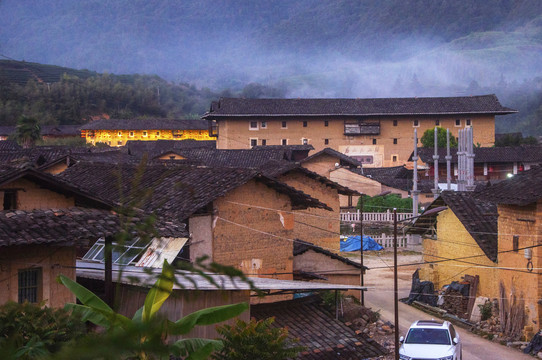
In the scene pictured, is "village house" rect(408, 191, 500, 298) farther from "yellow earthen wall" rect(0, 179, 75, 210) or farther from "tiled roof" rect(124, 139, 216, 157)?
"tiled roof" rect(124, 139, 216, 157)

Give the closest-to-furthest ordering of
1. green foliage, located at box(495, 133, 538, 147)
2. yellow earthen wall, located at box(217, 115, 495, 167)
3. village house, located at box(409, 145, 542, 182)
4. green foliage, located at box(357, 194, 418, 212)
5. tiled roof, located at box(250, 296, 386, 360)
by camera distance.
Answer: tiled roof, located at box(250, 296, 386, 360)
green foliage, located at box(357, 194, 418, 212)
village house, located at box(409, 145, 542, 182)
green foliage, located at box(495, 133, 538, 147)
yellow earthen wall, located at box(217, 115, 495, 167)

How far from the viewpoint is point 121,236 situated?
2.03m

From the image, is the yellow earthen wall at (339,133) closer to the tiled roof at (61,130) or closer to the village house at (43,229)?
the tiled roof at (61,130)

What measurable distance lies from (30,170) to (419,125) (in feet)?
237

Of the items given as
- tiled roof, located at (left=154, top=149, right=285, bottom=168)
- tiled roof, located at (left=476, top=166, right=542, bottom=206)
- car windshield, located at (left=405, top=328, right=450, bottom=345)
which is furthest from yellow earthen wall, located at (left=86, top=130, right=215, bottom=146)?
car windshield, located at (left=405, top=328, right=450, bottom=345)

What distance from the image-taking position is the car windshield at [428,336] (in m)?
17.0

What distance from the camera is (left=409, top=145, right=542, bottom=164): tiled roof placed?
59.5 metres

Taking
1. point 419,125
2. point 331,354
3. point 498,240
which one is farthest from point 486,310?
point 419,125

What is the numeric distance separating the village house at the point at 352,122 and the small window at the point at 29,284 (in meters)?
66.7

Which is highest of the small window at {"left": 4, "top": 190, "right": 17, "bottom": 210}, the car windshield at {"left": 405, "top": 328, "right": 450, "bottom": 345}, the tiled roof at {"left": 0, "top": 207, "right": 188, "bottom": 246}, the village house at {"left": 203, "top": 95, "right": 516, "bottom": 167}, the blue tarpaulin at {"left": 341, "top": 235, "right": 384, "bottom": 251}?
the village house at {"left": 203, "top": 95, "right": 516, "bottom": 167}

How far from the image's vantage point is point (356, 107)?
78875 mm

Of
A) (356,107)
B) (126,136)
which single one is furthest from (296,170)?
(126,136)

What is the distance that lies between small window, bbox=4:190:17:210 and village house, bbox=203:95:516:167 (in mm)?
66792

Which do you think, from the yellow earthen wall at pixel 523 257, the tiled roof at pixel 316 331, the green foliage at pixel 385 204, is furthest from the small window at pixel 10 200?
the green foliage at pixel 385 204
